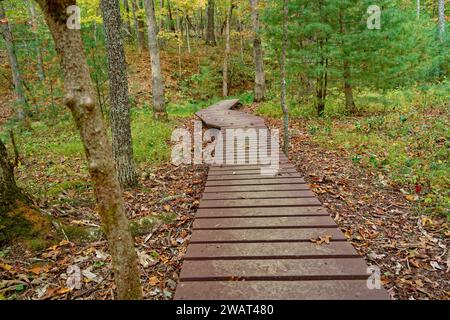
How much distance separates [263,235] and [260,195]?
1.36 meters

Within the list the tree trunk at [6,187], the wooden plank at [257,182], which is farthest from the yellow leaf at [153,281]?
the wooden plank at [257,182]

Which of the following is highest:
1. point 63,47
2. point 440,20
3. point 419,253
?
point 440,20

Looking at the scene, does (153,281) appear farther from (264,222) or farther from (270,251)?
(264,222)

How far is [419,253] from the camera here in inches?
165

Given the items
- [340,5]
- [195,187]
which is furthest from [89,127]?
[340,5]

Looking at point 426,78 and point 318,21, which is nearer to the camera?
point 318,21

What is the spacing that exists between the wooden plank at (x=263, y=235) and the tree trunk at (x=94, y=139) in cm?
124

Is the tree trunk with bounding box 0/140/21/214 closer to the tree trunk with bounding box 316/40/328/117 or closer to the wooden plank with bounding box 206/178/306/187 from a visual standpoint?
the wooden plank with bounding box 206/178/306/187

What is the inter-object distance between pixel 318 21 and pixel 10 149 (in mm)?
12187

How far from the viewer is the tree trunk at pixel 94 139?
2158mm

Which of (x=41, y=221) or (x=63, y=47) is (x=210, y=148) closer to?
(x=41, y=221)

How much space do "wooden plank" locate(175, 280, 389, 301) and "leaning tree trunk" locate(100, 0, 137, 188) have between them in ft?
11.5

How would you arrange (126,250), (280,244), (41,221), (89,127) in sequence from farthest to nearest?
(41,221)
(280,244)
(126,250)
(89,127)

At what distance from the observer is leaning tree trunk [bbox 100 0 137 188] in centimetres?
545
